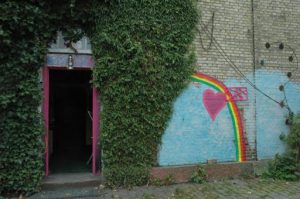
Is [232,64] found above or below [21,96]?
above

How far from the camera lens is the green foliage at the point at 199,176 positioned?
788cm

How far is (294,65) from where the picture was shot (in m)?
9.25

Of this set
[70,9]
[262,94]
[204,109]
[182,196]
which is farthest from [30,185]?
[262,94]

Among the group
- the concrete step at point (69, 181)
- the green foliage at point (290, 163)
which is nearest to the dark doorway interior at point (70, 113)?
the concrete step at point (69, 181)

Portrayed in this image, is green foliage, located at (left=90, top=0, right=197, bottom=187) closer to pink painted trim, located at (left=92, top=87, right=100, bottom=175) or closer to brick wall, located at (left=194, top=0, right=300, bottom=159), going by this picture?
pink painted trim, located at (left=92, top=87, right=100, bottom=175)

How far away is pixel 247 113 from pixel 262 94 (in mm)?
637

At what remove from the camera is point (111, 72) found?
7.45m

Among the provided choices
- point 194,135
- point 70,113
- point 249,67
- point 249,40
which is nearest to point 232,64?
point 249,67

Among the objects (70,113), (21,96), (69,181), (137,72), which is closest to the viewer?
(21,96)

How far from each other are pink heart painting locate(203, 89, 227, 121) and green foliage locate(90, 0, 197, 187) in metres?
0.72

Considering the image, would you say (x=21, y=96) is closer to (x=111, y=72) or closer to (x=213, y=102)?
(x=111, y=72)

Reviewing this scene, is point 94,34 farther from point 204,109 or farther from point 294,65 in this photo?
point 294,65

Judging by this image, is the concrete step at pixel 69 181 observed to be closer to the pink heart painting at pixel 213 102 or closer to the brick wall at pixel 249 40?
the pink heart painting at pixel 213 102

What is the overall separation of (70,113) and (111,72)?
22.9ft
